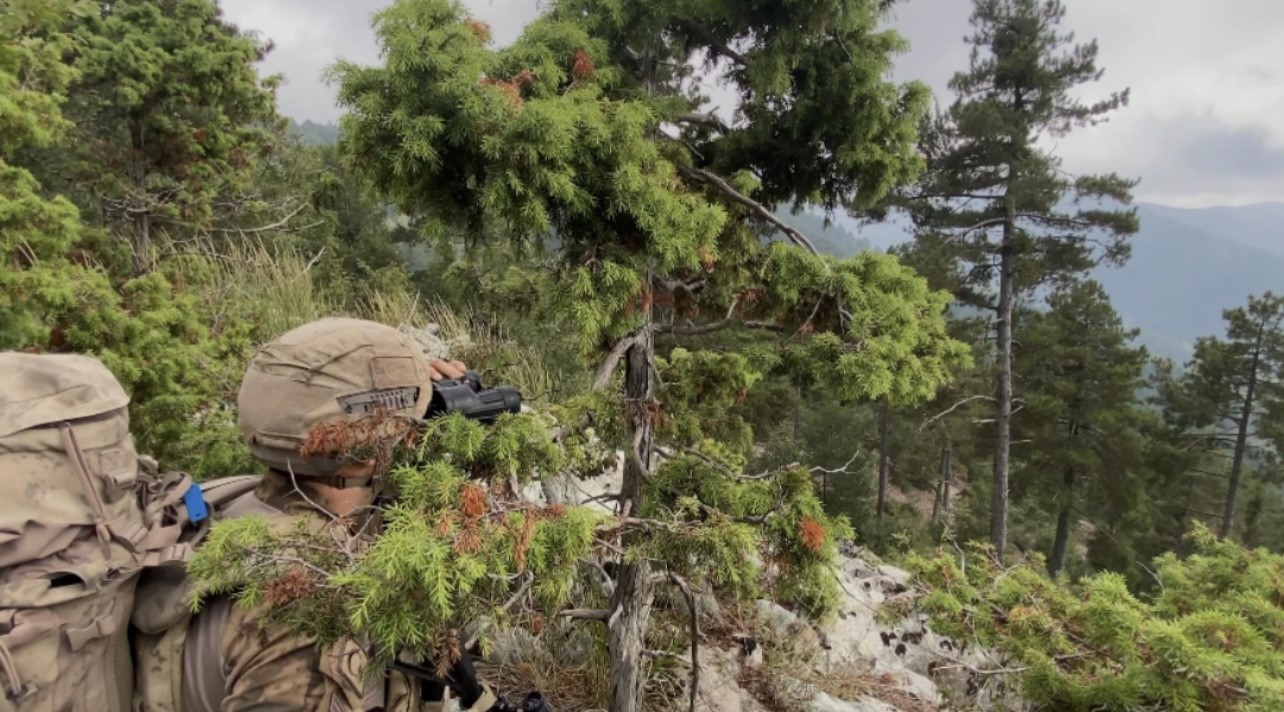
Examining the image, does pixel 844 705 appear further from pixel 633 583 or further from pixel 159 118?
pixel 159 118

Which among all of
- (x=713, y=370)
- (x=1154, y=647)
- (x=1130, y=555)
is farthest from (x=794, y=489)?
(x=1130, y=555)

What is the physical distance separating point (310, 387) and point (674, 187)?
197 centimetres

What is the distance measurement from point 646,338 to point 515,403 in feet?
4.47

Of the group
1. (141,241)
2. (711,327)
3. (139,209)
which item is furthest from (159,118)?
(711,327)

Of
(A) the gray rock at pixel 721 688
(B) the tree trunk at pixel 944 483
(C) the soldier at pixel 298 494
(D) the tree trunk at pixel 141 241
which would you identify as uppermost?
(D) the tree trunk at pixel 141 241

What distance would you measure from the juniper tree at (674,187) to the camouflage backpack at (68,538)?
1.45m

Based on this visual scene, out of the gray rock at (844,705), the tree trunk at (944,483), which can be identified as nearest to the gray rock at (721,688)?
the gray rock at (844,705)

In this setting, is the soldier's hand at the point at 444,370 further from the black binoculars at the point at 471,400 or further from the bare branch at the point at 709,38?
the bare branch at the point at 709,38

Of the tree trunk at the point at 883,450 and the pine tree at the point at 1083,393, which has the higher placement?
the pine tree at the point at 1083,393

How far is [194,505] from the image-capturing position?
149cm

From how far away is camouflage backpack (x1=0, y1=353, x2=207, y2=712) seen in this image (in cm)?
115

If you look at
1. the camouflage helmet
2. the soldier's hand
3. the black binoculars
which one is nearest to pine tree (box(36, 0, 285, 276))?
the soldier's hand

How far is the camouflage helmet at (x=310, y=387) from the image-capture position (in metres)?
1.58

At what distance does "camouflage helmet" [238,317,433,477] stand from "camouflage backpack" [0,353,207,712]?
0.27m
